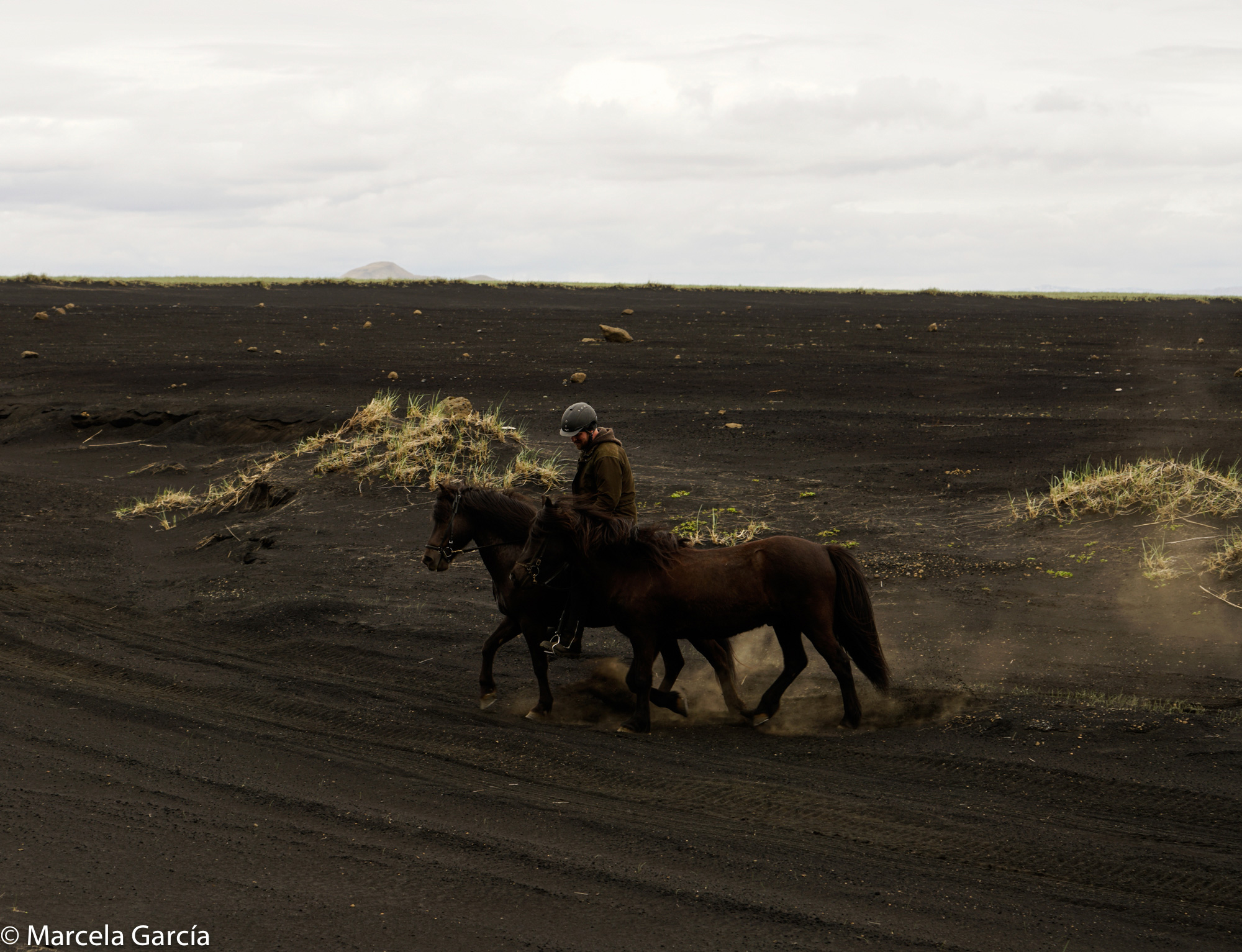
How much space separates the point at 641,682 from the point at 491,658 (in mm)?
1395

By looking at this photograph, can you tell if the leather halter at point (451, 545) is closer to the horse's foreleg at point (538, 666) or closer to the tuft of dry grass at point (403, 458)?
the horse's foreleg at point (538, 666)

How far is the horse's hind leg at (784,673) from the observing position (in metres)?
8.02

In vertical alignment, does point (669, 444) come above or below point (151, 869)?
above

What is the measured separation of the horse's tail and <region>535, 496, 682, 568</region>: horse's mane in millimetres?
1277

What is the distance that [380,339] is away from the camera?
129 ft

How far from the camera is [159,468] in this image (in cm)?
1900

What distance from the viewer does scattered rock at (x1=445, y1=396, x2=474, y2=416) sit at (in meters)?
18.0

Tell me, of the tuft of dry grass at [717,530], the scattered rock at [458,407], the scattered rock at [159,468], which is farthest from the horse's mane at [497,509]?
the scattered rock at [159,468]

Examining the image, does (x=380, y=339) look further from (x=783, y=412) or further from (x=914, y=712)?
(x=914, y=712)

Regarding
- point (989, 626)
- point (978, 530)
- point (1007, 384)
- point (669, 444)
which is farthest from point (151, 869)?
point (1007, 384)

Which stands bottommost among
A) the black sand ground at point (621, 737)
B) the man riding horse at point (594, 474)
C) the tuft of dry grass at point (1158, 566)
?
the black sand ground at point (621, 737)

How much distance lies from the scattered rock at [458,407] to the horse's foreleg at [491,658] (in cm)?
963

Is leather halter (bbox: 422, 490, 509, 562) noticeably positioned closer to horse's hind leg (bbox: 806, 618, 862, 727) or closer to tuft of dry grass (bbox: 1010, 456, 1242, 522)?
horse's hind leg (bbox: 806, 618, 862, 727)

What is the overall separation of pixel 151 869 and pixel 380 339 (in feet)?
115
